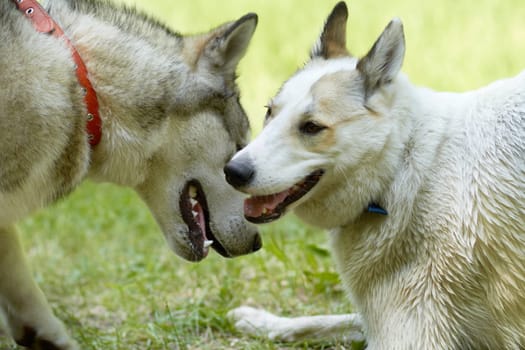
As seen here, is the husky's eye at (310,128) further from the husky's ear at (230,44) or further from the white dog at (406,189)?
the husky's ear at (230,44)

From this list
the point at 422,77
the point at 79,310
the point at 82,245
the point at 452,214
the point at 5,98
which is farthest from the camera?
the point at 422,77

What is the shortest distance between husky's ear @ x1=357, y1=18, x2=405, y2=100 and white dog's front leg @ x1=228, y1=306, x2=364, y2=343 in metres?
1.09

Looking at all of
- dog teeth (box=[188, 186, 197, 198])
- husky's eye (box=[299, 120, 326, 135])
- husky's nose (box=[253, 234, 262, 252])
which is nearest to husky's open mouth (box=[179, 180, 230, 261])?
dog teeth (box=[188, 186, 197, 198])

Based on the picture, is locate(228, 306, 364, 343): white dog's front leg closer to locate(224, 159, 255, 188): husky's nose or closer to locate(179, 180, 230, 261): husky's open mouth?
locate(179, 180, 230, 261): husky's open mouth

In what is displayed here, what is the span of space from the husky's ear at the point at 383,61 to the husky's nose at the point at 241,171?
53 cm

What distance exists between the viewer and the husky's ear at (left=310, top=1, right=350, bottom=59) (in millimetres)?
3432

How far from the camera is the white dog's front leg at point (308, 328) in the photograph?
3678mm

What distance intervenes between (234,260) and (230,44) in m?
1.55

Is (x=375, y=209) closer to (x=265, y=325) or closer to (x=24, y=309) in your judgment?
(x=265, y=325)

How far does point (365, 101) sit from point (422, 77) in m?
5.21

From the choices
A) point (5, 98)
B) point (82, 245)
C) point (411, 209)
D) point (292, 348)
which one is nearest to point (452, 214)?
point (411, 209)

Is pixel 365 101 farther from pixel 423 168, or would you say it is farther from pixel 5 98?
pixel 5 98

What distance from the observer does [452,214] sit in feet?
9.91

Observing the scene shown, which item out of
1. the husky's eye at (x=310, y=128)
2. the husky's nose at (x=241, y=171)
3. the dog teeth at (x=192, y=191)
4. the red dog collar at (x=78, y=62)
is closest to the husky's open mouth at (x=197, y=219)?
the dog teeth at (x=192, y=191)
